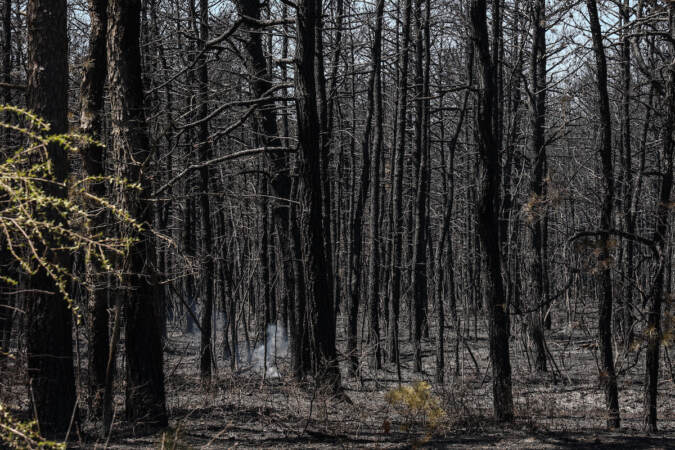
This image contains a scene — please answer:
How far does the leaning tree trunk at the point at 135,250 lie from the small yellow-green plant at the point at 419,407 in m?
3.44

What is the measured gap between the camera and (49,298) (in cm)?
841

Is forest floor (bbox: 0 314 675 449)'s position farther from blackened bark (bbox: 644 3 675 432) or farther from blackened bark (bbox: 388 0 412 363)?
blackened bark (bbox: 388 0 412 363)

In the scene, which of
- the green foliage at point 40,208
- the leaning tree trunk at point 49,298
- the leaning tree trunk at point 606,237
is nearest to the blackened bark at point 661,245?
the leaning tree trunk at point 606,237

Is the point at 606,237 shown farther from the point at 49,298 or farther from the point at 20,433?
the point at 20,433

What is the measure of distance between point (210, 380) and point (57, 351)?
4.27 meters

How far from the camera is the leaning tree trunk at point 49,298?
8.28m

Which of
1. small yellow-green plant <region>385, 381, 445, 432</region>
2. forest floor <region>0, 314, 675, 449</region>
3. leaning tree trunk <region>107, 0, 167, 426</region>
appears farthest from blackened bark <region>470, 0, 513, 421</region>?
leaning tree trunk <region>107, 0, 167, 426</region>

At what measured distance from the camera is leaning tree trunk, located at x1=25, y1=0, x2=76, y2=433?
27.2 ft

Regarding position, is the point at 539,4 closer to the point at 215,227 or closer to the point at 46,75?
the point at 46,75

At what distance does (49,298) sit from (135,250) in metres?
1.30

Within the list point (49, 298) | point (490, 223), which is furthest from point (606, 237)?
point (49, 298)

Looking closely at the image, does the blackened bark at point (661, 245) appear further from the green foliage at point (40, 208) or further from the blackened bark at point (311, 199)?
the green foliage at point (40, 208)

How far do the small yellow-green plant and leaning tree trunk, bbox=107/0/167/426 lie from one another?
3.44m

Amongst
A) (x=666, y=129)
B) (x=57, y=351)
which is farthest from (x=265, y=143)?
(x=666, y=129)
